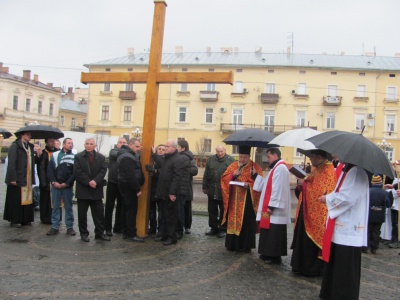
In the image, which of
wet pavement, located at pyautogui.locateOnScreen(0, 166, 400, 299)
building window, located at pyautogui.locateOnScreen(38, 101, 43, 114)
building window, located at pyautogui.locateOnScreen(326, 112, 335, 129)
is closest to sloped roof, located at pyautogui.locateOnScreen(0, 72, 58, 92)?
building window, located at pyautogui.locateOnScreen(38, 101, 43, 114)

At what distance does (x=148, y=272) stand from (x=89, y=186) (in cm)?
235

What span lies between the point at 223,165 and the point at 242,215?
1.75 m

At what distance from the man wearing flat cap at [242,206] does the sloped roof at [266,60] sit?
123 ft

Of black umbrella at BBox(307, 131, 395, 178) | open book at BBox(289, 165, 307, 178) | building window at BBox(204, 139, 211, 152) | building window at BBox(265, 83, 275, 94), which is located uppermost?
building window at BBox(265, 83, 275, 94)

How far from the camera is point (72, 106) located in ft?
207

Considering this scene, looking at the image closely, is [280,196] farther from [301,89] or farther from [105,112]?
[105,112]

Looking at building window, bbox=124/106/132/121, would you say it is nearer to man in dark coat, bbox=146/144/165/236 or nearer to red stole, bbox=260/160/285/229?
man in dark coat, bbox=146/144/165/236

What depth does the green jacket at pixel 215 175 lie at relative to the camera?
834cm

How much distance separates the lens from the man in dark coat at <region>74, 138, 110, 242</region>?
7133mm

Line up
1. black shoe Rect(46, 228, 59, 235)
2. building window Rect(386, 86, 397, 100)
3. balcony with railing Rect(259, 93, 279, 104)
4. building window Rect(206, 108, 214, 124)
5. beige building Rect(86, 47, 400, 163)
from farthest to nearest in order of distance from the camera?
building window Rect(206, 108, 214, 124), balcony with railing Rect(259, 93, 279, 104), beige building Rect(86, 47, 400, 163), building window Rect(386, 86, 397, 100), black shoe Rect(46, 228, 59, 235)

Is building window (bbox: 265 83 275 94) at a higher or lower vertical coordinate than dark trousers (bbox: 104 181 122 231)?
higher

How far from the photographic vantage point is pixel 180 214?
796cm

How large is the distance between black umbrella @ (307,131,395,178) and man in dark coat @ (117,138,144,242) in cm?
370

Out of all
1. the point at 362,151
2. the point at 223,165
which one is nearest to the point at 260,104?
the point at 223,165
